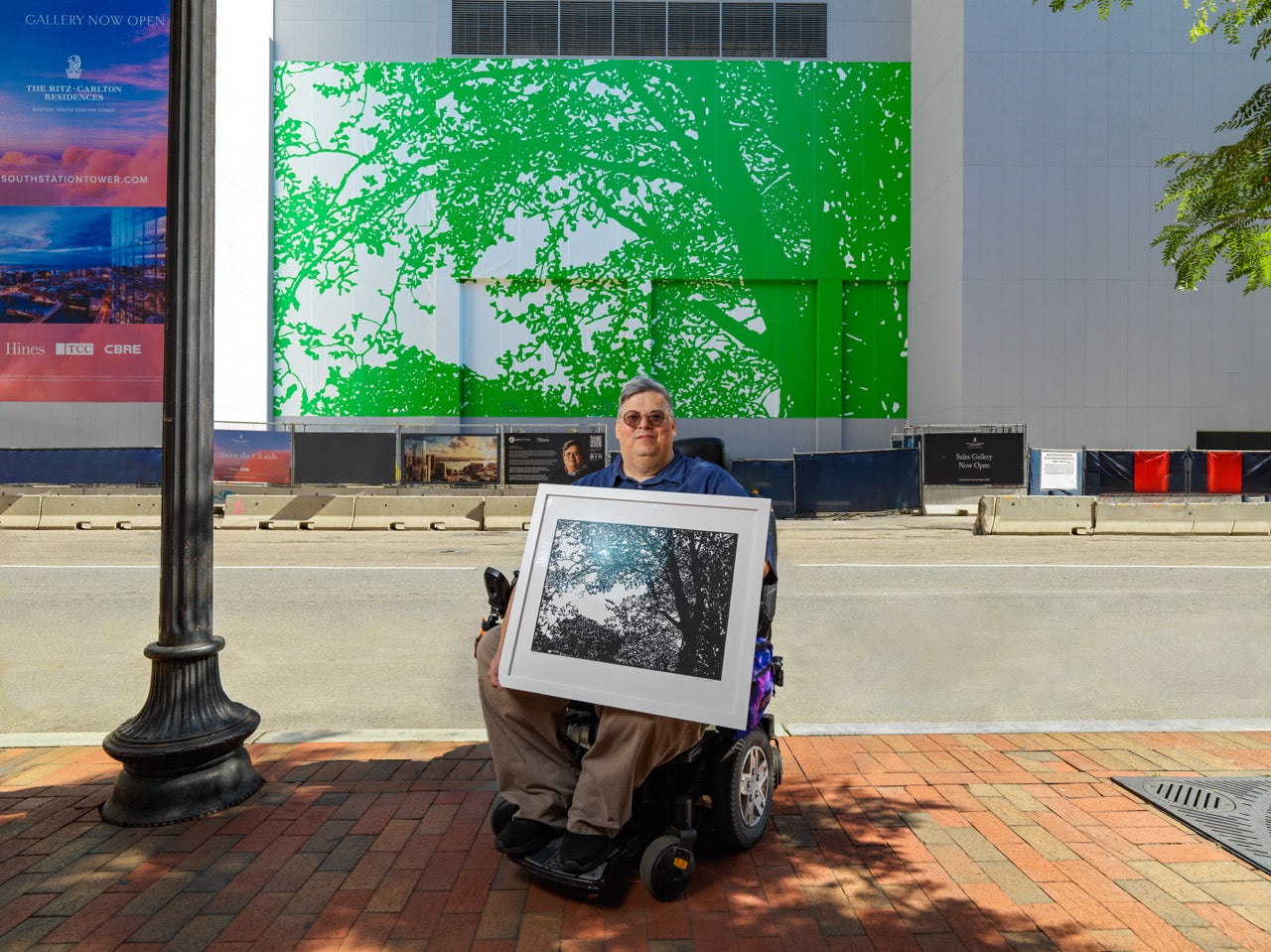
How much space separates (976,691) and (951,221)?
78.3 feet

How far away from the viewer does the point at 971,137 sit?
25.5 meters

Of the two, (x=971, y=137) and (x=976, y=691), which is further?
(x=971, y=137)

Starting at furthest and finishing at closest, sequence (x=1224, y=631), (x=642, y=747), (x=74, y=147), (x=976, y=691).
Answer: (x=74, y=147) < (x=1224, y=631) < (x=976, y=691) < (x=642, y=747)

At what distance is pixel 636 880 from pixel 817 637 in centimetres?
445

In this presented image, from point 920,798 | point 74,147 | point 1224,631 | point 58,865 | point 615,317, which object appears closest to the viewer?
point 58,865

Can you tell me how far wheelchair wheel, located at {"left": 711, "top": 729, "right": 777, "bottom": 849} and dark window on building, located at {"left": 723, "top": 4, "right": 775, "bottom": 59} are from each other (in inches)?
1178

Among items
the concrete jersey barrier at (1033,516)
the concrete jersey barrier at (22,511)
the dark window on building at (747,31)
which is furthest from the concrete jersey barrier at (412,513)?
the dark window on building at (747,31)

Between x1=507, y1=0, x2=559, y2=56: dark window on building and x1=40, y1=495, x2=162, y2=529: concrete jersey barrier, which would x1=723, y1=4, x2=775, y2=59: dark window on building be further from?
x1=40, y1=495, x2=162, y2=529: concrete jersey barrier

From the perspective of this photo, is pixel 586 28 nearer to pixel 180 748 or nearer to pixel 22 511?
pixel 22 511

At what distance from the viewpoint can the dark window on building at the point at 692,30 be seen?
92.7ft

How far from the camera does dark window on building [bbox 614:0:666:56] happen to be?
28.2 metres

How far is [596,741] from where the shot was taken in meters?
2.84

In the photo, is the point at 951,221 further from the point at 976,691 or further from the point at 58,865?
the point at 58,865

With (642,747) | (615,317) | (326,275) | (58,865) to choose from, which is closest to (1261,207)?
(642,747)
